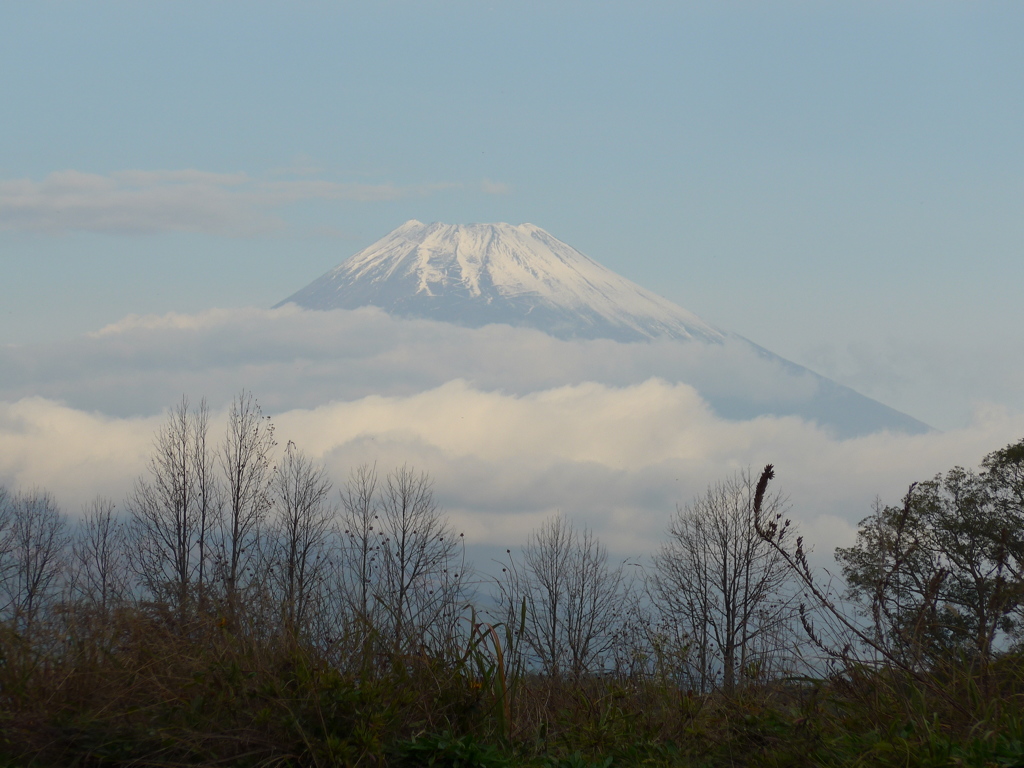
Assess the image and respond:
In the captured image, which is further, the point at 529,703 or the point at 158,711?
the point at 529,703

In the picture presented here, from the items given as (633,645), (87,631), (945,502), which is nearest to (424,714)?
(87,631)

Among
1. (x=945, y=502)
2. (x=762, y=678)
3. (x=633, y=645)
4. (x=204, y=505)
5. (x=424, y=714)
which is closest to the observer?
(x=424, y=714)

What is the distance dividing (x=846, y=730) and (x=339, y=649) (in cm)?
327

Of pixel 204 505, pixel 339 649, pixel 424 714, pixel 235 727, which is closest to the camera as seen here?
pixel 235 727

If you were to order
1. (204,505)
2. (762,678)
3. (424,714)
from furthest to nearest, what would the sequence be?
(204,505), (762,678), (424,714)

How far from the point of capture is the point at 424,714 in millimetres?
5926

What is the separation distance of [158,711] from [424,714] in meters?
1.58

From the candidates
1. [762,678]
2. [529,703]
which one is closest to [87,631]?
[529,703]

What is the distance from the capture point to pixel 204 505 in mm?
40906

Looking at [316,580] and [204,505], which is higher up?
Answer: [204,505]

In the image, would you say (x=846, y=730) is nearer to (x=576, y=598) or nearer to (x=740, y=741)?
(x=740, y=741)

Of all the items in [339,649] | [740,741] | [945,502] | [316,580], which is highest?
[945,502]

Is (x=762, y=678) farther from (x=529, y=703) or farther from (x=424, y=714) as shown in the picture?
(x=424, y=714)

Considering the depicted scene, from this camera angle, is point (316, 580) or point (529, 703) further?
point (316, 580)
